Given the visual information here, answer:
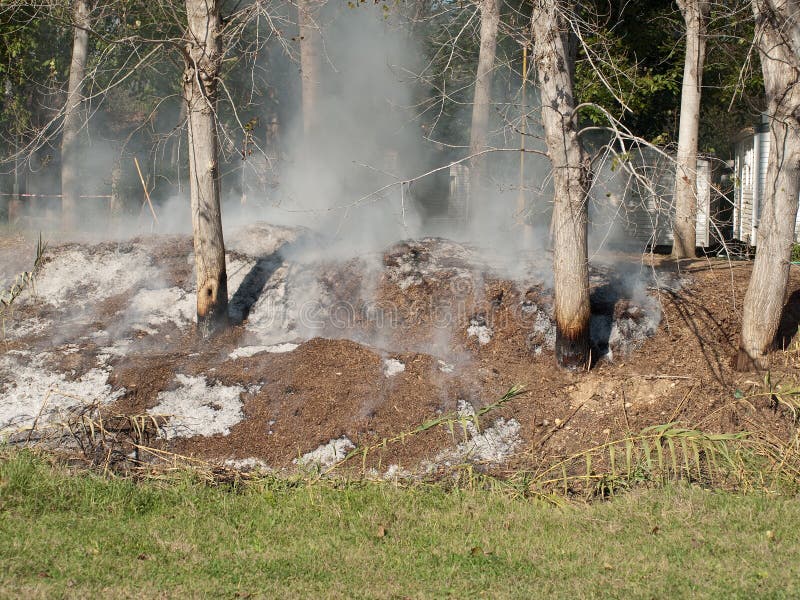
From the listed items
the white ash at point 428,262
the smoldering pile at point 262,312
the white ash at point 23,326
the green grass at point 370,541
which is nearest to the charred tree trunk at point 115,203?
the smoldering pile at point 262,312

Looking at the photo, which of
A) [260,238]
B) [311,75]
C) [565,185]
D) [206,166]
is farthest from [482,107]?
[565,185]

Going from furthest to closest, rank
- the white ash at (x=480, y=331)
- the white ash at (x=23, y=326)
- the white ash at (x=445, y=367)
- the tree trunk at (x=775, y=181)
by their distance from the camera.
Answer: the white ash at (x=23, y=326), the white ash at (x=480, y=331), the white ash at (x=445, y=367), the tree trunk at (x=775, y=181)

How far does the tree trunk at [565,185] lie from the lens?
8.00 m

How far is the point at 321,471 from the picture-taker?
6.52m

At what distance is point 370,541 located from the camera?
5.19 metres

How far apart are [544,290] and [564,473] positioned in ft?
12.1

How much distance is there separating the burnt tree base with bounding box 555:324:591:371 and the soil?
144 mm

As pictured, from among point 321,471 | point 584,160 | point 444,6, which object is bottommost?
point 321,471

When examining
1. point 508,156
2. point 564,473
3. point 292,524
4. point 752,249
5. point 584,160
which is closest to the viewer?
point 292,524

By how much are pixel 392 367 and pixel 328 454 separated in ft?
4.77

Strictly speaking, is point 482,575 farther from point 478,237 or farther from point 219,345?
point 478,237

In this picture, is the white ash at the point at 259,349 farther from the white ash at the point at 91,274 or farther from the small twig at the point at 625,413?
the small twig at the point at 625,413

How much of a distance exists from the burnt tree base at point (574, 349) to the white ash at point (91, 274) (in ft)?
17.2

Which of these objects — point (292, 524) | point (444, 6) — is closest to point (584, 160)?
point (444, 6)
